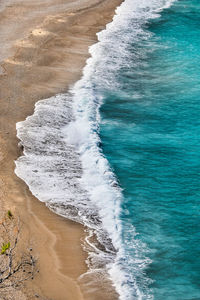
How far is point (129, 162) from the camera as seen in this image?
21.1 meters

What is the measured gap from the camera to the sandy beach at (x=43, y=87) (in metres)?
14.7

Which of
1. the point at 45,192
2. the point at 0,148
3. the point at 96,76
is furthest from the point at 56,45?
the point at 45,192

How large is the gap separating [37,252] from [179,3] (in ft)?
98.3

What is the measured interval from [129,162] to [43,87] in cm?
657

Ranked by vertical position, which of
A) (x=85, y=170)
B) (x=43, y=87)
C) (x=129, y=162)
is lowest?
(x=129, y=162)

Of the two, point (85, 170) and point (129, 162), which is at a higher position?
point (85, 170)

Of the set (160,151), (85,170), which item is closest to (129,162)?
(160,151)

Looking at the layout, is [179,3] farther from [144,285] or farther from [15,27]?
[144,285]

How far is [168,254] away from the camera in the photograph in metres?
16.2

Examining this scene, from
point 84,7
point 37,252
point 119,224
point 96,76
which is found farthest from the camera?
point 84,7

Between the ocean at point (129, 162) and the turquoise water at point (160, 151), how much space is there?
0.04 meters

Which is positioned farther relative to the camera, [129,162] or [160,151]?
[160,151]

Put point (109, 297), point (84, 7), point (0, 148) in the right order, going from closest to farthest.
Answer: point (109, 297) < point (0, 148) < point (84, 7)

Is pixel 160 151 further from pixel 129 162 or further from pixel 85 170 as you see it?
pixel 85 170
